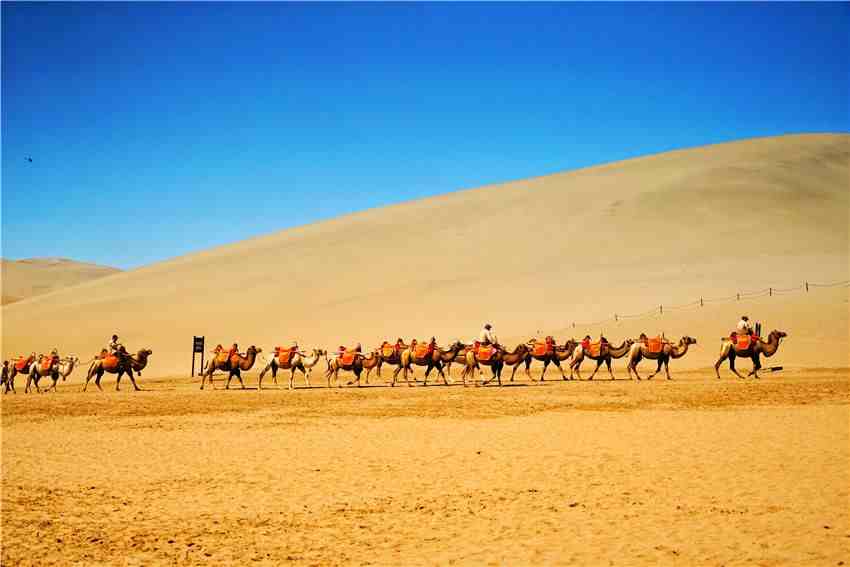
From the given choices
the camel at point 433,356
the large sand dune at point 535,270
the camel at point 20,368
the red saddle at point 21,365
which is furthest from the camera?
the large sand dune at point 535,270

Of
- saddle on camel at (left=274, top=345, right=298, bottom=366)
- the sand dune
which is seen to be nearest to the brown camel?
saddle on camel at (left=274, top=345, right=298, bottom=366)

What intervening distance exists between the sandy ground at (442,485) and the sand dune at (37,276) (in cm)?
14719

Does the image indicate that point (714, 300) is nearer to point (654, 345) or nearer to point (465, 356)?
point (654, 345)

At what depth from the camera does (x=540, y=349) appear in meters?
30.1

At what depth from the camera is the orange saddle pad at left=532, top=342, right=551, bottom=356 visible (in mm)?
29953

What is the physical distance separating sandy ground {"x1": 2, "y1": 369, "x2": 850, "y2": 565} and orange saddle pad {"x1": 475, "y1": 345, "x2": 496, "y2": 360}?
23.1ft

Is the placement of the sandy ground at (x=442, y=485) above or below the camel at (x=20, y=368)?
below

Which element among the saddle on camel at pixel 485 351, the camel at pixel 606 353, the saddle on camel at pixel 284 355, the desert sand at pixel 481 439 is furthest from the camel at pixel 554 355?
the saddle on camel at pixel 284 355

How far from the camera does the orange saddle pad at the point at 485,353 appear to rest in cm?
2800

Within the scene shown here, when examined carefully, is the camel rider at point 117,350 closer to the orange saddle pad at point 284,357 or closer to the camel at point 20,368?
the camel at point 20,368

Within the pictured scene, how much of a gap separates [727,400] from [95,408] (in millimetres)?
15963

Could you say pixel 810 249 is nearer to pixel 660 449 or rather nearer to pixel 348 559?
pixel 660 449

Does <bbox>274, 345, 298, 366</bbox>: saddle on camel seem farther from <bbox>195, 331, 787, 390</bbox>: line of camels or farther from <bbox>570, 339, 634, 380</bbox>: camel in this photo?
<bbox>570, 339, 634, 380</bbox>: camel

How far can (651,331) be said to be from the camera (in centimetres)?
3944
